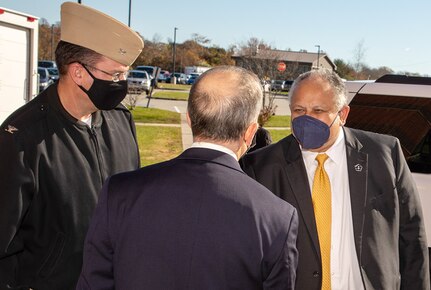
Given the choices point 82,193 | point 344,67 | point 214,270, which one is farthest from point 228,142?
point 344,67

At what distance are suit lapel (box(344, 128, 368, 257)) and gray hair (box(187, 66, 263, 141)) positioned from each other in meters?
1.01

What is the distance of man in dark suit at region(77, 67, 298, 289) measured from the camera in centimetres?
161

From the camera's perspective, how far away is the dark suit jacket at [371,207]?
97.1 inches

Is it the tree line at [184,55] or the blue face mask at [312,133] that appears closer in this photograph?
the blue face mask at [312,133]

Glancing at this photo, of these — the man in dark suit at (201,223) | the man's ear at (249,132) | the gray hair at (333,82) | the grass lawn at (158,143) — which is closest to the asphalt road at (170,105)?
the grass lawn at (158,143)

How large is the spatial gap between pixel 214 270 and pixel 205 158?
14.9 inches

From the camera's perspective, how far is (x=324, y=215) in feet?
8.31

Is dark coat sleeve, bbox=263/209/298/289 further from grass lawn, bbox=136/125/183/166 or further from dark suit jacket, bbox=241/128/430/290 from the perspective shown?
grass lawn, bbox=136/125/183/166

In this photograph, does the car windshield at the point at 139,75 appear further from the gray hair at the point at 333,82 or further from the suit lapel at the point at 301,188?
the suit lapel at the point at 301,188

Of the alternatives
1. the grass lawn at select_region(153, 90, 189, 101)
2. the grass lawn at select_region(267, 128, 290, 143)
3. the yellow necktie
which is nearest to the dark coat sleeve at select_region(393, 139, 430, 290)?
the yellow necktie

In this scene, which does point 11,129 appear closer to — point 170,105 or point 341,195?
point 341,195

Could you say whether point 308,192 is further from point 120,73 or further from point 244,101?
point 120,73

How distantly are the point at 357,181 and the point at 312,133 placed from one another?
1.13 ft

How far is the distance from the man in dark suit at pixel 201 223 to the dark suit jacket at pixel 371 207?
2.68 feet
